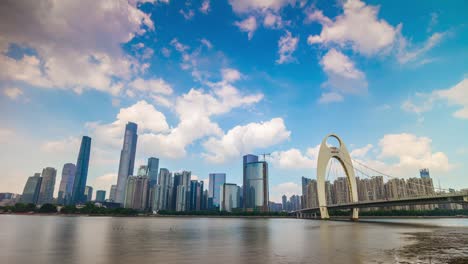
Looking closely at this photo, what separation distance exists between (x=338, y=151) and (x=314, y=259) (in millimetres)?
99997

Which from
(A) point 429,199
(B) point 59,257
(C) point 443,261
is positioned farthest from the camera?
(A) point 429,199

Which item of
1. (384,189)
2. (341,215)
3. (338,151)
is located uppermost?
(338,151)

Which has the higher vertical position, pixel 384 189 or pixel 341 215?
pixel 384 189

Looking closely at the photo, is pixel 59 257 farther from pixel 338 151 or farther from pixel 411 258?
pixel 338 151

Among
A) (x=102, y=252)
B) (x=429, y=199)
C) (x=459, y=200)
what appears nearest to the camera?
(x=102, y=252)

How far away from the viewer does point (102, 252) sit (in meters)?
22.3

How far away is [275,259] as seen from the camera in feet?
62.8

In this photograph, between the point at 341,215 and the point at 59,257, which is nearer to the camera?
the point at 59,257

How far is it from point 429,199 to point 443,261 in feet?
174

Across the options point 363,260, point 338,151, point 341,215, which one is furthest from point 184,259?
point 341,215

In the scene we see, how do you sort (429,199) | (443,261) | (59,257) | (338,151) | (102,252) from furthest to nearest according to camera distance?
(338,151)
(429,199)
(102,252)
(59,257)
(443,261)

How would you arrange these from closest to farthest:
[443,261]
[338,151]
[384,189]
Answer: [443,261]
[338,151]
[384,189]

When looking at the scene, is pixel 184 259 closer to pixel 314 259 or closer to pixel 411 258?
pixel 314 259

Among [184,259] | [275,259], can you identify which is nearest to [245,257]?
[275,259]
